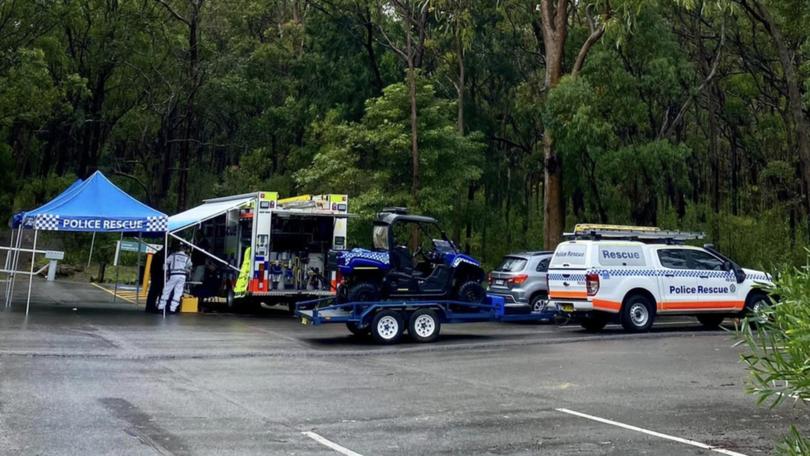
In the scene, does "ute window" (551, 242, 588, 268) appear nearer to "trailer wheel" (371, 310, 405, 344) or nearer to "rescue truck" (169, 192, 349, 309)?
"trailer wheel" (371, 310, 405, 344)

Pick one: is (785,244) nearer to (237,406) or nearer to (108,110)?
(237,406)

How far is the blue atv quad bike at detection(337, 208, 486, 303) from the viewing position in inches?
674

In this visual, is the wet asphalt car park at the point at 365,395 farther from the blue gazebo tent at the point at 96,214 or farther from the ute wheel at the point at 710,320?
the blue gazebo tent at the point at 96,214

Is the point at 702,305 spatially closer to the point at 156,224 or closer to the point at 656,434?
the point at 656,434

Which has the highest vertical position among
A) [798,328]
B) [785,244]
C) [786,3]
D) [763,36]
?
[763,36]

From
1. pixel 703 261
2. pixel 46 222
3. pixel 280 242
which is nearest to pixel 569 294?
pixel 703 261

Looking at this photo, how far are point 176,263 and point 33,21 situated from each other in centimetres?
2079

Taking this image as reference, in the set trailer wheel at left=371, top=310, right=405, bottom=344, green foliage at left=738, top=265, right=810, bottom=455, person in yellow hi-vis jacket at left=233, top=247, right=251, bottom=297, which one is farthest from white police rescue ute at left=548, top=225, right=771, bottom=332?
green foliage at left=738, top=265, right=810, bottom=455

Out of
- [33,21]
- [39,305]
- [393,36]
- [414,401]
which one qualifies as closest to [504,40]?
[393,36]

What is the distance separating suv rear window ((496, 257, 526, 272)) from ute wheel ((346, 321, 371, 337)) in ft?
16.2

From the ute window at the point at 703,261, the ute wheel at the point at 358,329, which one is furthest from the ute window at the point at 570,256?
the ute wheel at the point at 358,329

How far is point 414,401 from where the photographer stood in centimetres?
1031

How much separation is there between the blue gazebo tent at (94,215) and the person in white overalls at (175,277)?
1.02 meters

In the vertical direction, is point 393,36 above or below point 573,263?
above
